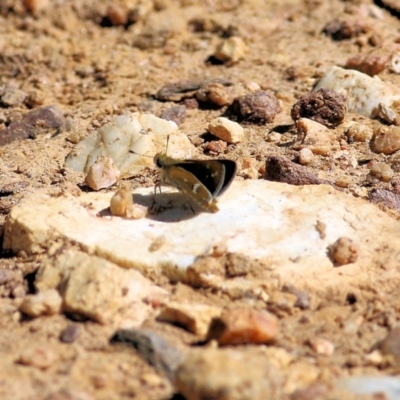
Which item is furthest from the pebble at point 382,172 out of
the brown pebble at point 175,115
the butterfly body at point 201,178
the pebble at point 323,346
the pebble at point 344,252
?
the pebble at point 323,346

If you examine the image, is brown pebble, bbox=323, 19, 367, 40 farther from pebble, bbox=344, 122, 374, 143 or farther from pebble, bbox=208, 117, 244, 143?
pebble, bbox=208, 117, 244, 143

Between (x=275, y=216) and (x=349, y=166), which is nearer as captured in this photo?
(x=275, y=216)

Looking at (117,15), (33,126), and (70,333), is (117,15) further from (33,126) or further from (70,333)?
(70,333)

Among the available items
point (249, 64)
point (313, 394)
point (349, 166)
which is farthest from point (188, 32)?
point (313, 394)

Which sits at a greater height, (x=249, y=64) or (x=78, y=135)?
(x=249, y=64)

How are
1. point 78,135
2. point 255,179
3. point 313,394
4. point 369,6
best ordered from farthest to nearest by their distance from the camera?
point 369,6
point 78,135
point 255,179
point 313,394

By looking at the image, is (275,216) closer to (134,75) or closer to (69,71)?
(134,75)

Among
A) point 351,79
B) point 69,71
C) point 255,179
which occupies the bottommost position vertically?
point 69,71

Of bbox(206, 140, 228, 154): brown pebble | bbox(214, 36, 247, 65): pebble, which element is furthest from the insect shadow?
bbox(214, 36, 247, 65): pebble
